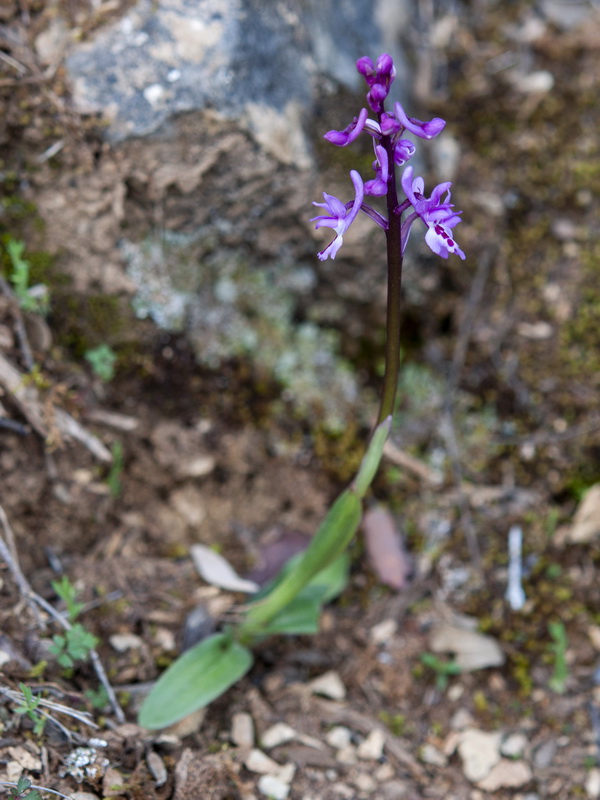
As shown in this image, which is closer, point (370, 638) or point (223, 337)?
point (370, 638)

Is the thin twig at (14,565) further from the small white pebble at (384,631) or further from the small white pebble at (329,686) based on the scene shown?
the small white pebble at (384,631)

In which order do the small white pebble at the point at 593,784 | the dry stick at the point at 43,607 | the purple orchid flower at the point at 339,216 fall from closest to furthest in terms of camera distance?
the purple orchid flower at the point at 339,216, the dry stick at the point at 43,607, the small white pebble at the point at 593,784

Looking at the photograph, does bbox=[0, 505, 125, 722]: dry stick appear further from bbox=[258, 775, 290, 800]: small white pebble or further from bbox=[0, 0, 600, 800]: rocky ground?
bbox=[258, 775, 290, 800]: small white pebble

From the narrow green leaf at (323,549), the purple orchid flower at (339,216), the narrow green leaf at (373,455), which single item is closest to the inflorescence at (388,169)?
the purple orchid flower at (339,216)

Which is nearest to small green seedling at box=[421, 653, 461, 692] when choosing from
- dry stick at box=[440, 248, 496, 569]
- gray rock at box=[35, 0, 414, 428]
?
dry stick at box=[440, 248, 496, 569]

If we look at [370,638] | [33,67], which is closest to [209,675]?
[370,638]

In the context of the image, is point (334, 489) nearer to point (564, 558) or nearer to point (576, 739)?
point (564, 558)
